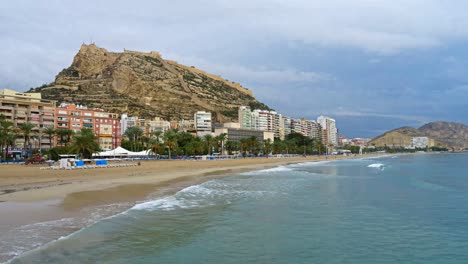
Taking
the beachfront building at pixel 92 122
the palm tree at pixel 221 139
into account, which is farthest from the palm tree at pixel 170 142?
the palm tree at pixel 221 139

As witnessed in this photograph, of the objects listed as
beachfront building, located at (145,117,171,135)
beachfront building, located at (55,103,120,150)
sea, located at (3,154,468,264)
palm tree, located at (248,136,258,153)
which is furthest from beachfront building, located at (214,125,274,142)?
sea, located at (3,154,468,264)

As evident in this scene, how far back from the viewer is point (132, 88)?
160m

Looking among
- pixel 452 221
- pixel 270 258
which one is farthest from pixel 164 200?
pixel 452 221

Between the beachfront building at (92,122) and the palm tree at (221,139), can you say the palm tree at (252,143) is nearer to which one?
the palm tree at (221,139)

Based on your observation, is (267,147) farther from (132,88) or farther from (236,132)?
(132,88)

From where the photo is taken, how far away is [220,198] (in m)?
21.8

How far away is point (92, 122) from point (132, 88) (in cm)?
6435

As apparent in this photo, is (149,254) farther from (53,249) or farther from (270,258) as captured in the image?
(270,258)

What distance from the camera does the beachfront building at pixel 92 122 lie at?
304 feet

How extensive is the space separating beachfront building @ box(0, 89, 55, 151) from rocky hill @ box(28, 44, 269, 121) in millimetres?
51279

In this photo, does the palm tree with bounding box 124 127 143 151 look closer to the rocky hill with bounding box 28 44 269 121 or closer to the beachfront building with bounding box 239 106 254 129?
the rocky hill with bounding box 28 44 269 121

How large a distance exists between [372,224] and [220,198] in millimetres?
9358

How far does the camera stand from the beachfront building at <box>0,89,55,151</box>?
82.6m

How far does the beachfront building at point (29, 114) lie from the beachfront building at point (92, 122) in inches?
128
